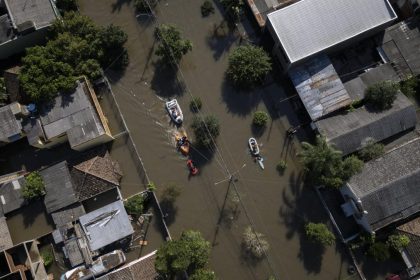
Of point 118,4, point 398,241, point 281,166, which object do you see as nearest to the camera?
point 398,241

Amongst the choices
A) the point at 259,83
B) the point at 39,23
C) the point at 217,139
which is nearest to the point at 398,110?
the point at 259,83

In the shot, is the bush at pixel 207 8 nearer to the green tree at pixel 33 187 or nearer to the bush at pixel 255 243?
the bush at pixel 255 243

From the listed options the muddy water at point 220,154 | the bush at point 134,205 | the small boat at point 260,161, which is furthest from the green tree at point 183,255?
the small boat at point 260,161

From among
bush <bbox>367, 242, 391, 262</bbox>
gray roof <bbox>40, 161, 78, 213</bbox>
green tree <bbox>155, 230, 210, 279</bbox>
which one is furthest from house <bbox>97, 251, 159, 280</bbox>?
bush <bbox>367, 242, 391, 262</bbox>

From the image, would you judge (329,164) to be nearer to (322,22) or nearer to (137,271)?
(322,22)

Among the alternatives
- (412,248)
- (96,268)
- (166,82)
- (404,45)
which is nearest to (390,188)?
(412,248)

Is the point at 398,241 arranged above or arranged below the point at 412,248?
above
